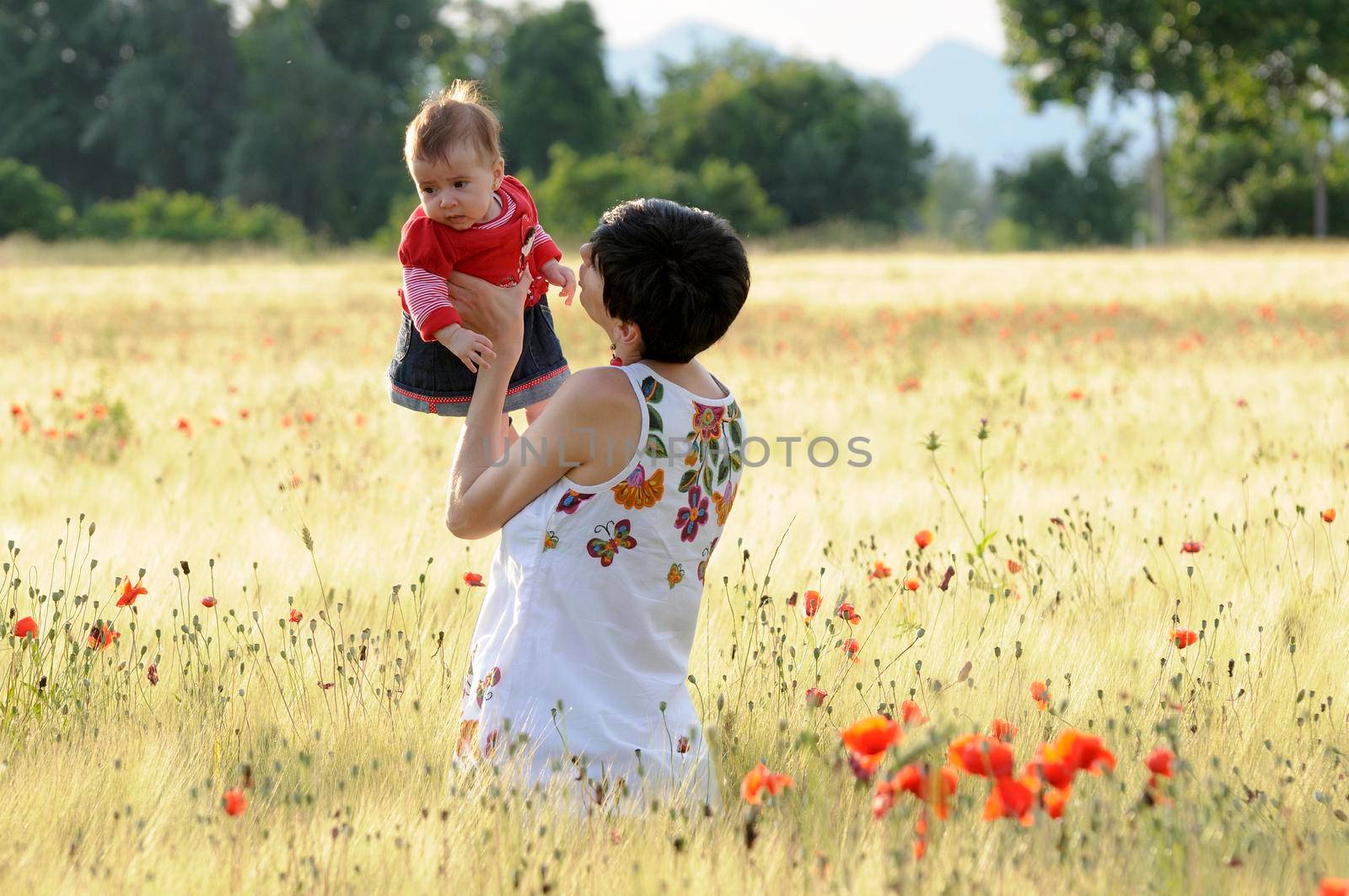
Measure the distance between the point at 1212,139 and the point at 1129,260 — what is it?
83.6ft

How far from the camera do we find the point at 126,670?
3.13m

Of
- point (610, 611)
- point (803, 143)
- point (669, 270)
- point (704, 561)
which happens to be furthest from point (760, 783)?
point (803, 143)

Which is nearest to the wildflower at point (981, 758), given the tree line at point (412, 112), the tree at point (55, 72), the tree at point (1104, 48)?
the tree at point (1104, 48)

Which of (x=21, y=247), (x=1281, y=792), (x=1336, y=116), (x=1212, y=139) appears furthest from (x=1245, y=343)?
(x=1212, y=139)

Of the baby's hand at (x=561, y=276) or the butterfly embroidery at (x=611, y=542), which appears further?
the baby's hand at (x=561, y=276)

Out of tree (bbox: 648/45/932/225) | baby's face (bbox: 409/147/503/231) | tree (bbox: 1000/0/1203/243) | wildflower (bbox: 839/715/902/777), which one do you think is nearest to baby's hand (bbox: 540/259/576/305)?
baby's face (bbox: 409/147/503/231)

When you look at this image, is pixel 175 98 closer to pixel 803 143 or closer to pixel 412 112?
pixel 412 112

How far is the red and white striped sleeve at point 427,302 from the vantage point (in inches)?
120

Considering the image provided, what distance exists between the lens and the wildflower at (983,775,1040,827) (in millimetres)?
1774

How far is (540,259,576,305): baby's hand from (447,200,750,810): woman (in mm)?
473

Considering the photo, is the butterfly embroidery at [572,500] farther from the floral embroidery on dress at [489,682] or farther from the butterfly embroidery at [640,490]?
the floral embroidery on dress at [489,682]

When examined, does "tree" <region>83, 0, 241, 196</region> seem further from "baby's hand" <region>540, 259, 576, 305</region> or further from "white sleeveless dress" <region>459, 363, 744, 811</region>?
"white sleeveless dress" <region>459, 363, 744, 811</region>

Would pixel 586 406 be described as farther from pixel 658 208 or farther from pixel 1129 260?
pixel 1129 260

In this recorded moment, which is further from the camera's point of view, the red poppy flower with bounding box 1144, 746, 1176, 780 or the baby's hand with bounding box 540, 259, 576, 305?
the baby's hand with bounding box 540, 259, 576, 305
